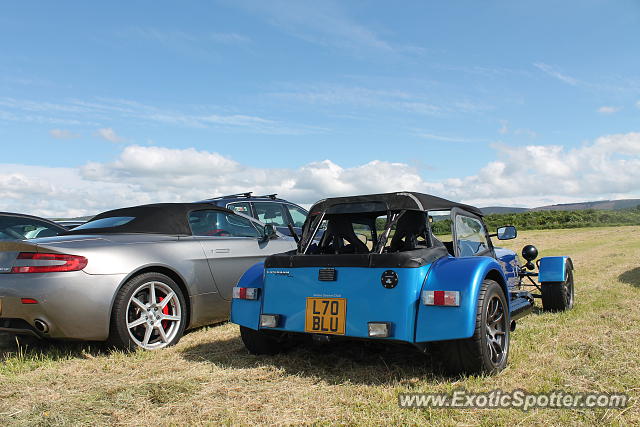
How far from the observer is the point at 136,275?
504 centimetres

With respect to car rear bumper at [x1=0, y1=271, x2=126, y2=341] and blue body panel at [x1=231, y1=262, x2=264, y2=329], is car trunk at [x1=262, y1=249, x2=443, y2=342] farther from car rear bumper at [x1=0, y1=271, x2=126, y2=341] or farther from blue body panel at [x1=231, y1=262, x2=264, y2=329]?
car rear bumper at [x1=0, y1=271, x2=126, y2=341]

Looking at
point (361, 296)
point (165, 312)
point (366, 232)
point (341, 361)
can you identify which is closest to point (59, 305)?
point (165, 312)

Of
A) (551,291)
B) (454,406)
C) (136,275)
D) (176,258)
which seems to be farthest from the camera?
(551,291)

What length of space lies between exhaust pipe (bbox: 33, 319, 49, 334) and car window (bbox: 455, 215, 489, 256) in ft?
11.7

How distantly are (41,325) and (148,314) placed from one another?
0.89m

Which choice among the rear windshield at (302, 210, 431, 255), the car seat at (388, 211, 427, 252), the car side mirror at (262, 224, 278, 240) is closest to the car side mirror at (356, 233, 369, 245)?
the rear windshield at (302, 210, 431, 255)

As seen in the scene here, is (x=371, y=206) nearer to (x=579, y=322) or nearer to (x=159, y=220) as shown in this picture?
(x=159, y=220)

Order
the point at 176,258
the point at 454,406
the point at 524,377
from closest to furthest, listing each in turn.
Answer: the point at 454,406 → the point at 524,377 → the point at 176,258

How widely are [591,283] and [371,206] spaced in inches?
256

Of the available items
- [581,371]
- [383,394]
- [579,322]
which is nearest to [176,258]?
[383,394]

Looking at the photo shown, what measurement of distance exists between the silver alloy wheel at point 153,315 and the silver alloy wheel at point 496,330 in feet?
9.64

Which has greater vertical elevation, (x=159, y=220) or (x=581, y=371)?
(x=159, y=220)

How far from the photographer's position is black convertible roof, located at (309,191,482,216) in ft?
14.2

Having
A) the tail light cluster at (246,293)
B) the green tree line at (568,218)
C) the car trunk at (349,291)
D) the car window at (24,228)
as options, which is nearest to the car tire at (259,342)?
the tail light cluster at (246,293)
